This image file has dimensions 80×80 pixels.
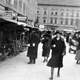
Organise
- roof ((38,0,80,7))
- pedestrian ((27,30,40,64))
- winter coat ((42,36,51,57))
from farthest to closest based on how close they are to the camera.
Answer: roof ((38,0,80,7))
winter coat ((42,36,51,57))
pedestrian ((27,30,40,64))

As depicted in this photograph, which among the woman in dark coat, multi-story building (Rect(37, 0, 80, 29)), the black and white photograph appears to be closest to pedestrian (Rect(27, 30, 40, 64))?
the black and white photograph

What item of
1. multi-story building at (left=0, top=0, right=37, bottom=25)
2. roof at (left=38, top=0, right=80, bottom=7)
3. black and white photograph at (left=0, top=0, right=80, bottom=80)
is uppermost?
roof at (left=38, top=0, right=80, bottom=7)

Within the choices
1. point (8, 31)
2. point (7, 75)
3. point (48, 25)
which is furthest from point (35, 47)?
point (48, 25)

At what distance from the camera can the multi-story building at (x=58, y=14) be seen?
9919cm

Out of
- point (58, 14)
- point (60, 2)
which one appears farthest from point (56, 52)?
point (60, 2)

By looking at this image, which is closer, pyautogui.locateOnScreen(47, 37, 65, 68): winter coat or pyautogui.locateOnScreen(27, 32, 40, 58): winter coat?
pyautogui.locateOnScreen(47, 37, 65, 68): winter coat

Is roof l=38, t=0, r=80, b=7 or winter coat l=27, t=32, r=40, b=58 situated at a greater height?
roof l=38, t=0, r=80, b=7

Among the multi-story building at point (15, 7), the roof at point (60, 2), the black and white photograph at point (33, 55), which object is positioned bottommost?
the black and white photograph at point (33, 55)

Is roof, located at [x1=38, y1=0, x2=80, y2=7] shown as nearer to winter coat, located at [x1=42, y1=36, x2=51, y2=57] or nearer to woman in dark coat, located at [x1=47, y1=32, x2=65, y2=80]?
winter coat, located at [x1=42, y1=36, x2=51, y2=57]

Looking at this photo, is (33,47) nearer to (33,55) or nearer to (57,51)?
(33,55)

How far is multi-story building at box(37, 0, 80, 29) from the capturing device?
99188mm

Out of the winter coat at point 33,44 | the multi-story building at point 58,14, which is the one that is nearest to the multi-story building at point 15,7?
the winter coat at point 33,44

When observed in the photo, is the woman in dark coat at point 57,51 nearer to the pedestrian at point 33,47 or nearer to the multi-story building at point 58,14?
the pedestrian at point 33,47

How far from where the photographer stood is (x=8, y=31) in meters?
15.0
